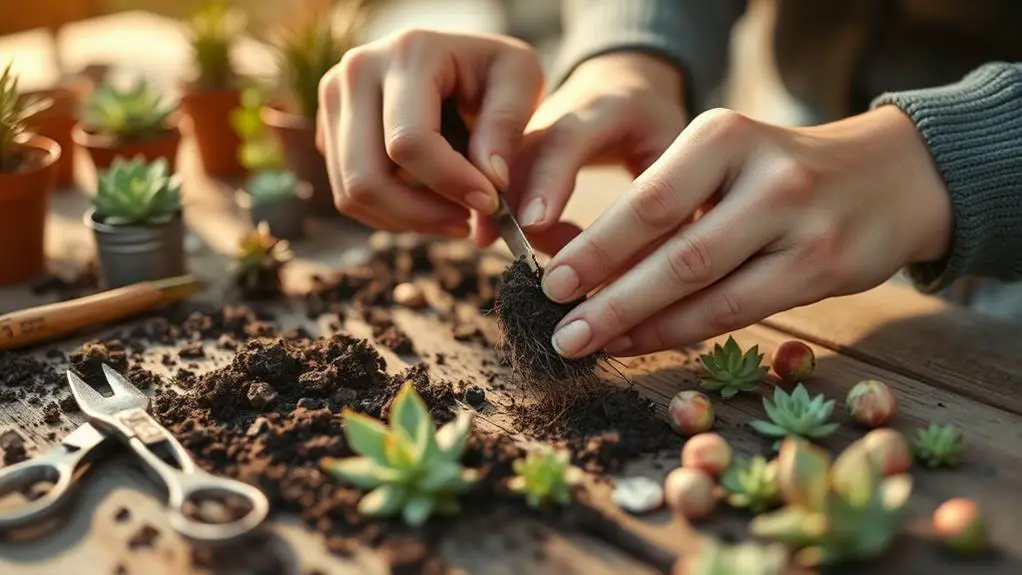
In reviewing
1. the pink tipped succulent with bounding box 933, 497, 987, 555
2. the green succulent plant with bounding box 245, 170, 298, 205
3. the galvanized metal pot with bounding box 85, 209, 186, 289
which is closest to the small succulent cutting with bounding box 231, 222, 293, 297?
the galvanized metal pot with bounding box 85, 209, 186, 289

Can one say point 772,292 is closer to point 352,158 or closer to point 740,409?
point 740,409

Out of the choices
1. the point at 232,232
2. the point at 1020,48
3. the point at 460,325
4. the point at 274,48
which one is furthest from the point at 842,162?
the point at 274,48

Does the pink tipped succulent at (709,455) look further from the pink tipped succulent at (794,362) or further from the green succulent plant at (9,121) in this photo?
the green succulent plant at (9,121)

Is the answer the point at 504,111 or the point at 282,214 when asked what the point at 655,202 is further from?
the point at 282,214

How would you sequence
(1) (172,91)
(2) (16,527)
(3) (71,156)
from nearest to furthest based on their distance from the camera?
(2) (16,527), (3) (71,156), (1) (172,91)

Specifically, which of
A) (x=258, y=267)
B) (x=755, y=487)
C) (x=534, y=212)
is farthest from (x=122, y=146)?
(x=755, y=487)

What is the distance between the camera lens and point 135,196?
1586mm

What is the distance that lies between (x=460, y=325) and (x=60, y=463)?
1.99 feet

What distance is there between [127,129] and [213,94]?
242 millimetres

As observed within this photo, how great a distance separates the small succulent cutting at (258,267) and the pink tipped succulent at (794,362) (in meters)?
Result: 0.78

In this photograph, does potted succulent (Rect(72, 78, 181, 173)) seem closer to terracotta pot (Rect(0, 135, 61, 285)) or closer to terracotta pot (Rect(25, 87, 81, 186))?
terracotta pot (Rect(25, 87, 81, 186))

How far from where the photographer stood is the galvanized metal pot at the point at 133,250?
158 centimetres

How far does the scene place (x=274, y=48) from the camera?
212 centimetres

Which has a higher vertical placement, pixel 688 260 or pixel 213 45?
pixel 688 260
